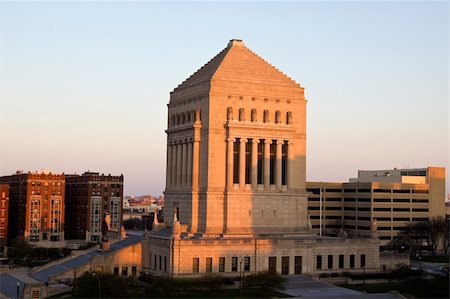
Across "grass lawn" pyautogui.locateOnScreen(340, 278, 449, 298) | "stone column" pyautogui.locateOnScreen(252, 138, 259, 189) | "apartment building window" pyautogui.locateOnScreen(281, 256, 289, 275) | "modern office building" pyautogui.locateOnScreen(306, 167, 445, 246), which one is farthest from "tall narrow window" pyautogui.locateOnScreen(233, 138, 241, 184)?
"modern office building" pyautogui.locateOnScreen(306, 167, 445, 246)

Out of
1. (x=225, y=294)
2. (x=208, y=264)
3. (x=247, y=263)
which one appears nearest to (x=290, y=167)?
(x=247, y=263)

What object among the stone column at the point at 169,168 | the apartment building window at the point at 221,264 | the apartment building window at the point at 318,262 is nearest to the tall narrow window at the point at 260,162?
the apartment building window at the point at 318,262

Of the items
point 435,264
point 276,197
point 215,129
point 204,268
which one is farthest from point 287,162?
point 435,264

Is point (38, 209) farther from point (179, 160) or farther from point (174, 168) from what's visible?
Answer: point (179, 160)

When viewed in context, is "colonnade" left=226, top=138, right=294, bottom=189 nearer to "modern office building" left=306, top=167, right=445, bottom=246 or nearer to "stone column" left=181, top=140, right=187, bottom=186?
"stone column" left=181, top=140, right=187, bottom=186

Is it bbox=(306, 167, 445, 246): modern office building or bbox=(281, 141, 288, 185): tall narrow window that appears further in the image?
bbox=(306, 167, 445, 246): modern office building

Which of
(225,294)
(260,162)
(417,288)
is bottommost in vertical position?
(225,294)

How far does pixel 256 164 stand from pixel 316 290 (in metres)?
20.8

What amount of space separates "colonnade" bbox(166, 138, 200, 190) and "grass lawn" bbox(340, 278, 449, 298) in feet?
83.7

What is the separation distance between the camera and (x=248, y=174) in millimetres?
99125

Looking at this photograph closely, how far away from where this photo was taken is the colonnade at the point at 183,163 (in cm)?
9925

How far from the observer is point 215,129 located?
9762 cm

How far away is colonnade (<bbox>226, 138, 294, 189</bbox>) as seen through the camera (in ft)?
321

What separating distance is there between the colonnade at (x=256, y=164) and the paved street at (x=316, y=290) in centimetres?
1460
